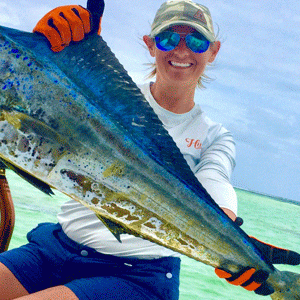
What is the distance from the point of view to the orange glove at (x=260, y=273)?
1.89 metres

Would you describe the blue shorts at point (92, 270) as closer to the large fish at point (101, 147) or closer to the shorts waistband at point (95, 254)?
the shorts waistband at point (95, 254)

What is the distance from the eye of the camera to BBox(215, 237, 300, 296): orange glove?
6.19 feet

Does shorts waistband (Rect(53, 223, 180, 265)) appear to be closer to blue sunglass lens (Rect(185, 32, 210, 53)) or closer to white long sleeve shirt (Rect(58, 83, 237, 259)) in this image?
white long sleeve shirt (Rect(58, 83, 237, 259))

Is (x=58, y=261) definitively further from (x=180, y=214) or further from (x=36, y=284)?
(x=180, y=214)

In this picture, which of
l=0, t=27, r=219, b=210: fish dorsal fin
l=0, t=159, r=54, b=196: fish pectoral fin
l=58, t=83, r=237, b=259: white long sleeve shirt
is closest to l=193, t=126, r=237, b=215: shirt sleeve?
l=58, t=83, r=237, b=259: white long sleeve shirt

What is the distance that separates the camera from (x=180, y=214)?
5.44 ft

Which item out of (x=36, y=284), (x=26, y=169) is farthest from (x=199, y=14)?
(x=36, y=284)

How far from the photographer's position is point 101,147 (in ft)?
5.07

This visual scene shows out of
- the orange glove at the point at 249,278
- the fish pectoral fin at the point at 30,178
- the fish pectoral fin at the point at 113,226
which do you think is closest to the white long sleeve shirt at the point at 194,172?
the orange glove at the point at 249,278

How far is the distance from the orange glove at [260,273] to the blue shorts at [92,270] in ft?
1.57

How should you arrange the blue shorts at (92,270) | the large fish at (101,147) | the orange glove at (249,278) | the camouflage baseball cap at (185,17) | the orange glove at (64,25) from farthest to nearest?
the camouflage baseball cap at (185,17)
the blue shorts at (92,270)
the orange glove at (249,278)
the orange glove at (64,25)
the large fish at (101,147)

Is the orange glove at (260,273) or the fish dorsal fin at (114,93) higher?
the fish dorsal fin at (114,93)

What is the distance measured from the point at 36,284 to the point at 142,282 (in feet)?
2.20

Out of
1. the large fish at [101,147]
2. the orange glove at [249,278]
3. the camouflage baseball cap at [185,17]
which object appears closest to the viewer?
the large fish at [101,147]
